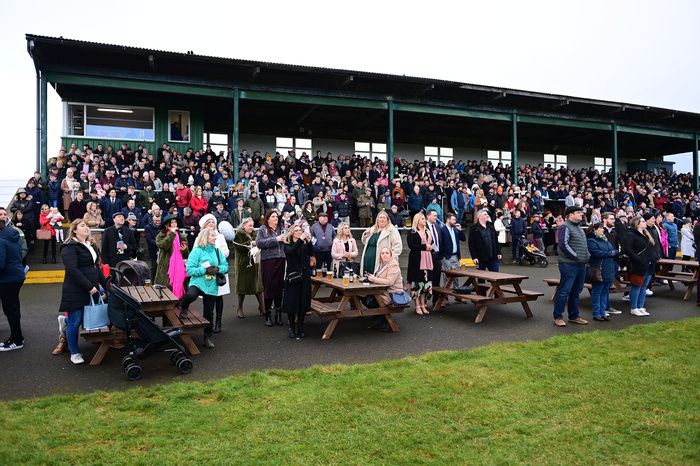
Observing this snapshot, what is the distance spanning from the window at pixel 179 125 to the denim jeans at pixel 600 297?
17.3 metres

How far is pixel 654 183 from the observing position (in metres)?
28.6

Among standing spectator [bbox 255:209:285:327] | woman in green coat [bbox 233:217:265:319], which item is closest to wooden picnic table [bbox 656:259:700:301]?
standing spectator [bbox 255:209:285:327]

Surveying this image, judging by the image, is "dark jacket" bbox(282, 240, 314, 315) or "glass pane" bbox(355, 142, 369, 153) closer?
"dark jacket" bbox(282, 240, 314, 315)

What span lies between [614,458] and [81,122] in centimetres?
2097

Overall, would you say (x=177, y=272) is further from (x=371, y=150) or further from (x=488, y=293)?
(x=371, y=150)

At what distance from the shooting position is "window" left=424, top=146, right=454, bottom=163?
28514 millimetres

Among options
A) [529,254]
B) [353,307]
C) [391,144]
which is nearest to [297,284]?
[353,307]

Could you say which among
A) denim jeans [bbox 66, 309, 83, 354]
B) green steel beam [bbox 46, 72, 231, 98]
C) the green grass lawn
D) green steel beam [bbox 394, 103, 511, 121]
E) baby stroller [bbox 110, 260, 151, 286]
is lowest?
the green grass lawn

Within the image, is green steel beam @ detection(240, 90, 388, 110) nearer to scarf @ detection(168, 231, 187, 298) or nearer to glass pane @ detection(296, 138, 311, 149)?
glass pane @ detection(296, 138, 311, 149)

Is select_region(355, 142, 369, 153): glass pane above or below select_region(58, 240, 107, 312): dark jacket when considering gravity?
above

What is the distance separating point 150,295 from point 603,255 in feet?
23.3

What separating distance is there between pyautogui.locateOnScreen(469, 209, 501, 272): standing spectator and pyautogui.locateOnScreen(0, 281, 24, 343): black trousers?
292 inches

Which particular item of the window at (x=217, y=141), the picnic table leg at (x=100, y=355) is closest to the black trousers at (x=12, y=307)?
the picnic table leg at (x=100, y=355)

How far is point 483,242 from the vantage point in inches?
365
